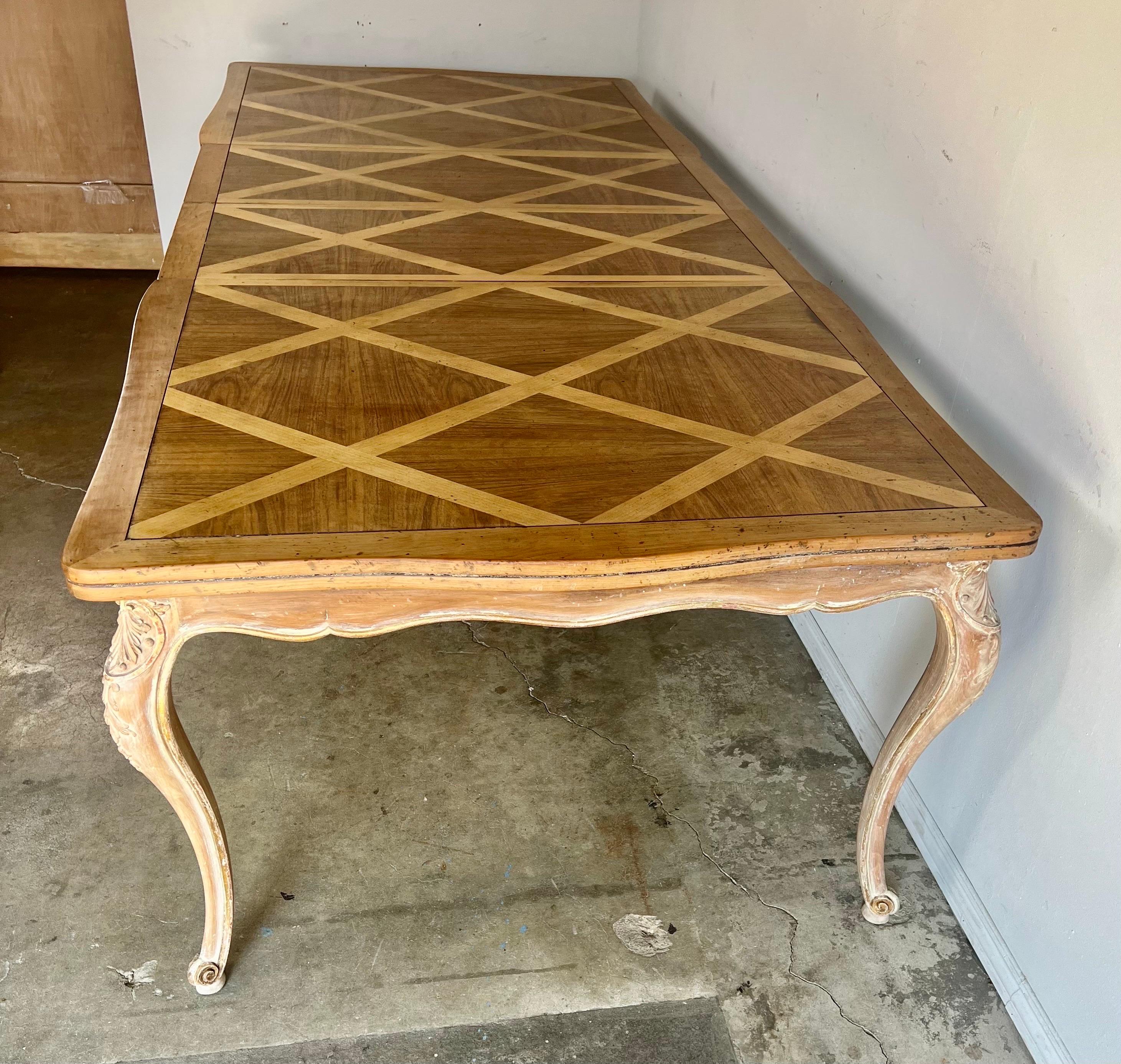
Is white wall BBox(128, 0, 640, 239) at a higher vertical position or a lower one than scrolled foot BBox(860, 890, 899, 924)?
higher

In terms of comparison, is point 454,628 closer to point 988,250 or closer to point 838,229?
point 838,229

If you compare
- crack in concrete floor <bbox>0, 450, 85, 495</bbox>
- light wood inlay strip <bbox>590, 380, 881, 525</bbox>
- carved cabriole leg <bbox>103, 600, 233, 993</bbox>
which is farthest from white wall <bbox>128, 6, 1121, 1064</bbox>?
crack in concrete floor <bbox>0, 450, 85, 495</bbox>

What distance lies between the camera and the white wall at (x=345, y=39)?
10.9 feet

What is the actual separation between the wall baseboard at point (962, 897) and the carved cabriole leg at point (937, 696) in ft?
0.37

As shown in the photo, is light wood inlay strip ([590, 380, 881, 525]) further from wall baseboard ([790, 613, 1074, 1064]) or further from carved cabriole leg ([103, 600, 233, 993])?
wall baseboard ([790, 613, 1074, 1064])

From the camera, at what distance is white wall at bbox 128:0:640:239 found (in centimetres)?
331

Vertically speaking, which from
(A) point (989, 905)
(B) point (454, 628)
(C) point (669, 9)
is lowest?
(B) point (454, 628)

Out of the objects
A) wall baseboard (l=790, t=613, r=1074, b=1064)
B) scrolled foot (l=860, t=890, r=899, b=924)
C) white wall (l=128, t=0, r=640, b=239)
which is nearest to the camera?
wall baseboard (l=790, t=613, r=1074, b=1064)

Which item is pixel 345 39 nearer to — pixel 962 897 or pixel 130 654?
pixel 130 654

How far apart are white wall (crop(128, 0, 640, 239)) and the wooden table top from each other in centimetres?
114

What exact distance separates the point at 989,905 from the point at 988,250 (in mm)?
1049

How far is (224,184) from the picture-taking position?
7.41 feet

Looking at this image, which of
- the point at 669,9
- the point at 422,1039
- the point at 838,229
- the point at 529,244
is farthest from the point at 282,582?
the point at 669,9

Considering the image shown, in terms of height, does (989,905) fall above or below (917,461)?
below
